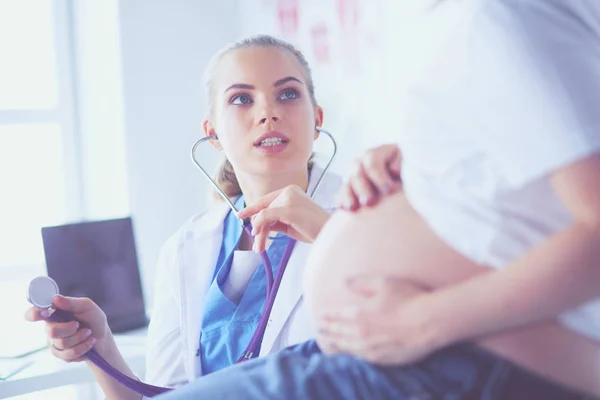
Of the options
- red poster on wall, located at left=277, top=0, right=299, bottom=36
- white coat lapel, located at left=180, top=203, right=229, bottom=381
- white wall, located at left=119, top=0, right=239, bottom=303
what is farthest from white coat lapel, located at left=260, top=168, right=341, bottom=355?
white wall, located at left=119, top=0, right=239, bottom=303

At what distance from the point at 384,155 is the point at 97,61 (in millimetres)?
1720

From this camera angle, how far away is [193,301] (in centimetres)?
128

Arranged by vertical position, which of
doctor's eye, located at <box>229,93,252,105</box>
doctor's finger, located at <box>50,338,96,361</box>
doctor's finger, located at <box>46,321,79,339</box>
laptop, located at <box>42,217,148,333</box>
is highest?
doctor's eye, located at <box>229,93,252,105</box>

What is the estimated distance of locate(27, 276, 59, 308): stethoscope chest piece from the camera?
103 centimetres

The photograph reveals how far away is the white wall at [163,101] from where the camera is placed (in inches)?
84.8

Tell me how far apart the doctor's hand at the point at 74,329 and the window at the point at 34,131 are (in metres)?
1.32

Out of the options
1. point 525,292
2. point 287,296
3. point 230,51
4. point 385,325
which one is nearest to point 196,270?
point 287,296

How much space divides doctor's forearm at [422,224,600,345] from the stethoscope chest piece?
70cm

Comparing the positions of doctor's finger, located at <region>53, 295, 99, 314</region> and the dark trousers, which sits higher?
the dark trousers

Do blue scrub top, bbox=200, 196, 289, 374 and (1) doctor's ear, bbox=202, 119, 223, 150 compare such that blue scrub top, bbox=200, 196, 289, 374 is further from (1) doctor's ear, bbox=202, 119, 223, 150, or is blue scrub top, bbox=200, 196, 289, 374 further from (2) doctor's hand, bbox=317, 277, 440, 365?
(2) doctor's hand, bbox=317, 277, 440, 365

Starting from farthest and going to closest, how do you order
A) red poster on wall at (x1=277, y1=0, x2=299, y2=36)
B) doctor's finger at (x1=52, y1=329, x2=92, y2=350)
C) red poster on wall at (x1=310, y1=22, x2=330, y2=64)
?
red poster on wall at (x1=277, y1=0, x2=299, y2=36), red poster on wall at (x1=310, y1=22, x2=330, y2=64), doctor's finger at (x1=52, y1=329, x2=92, y2=350)

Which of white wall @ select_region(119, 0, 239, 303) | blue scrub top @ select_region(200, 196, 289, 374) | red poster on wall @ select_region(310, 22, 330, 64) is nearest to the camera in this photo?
blue scrub top @ select_region(200, 196, 289, 374)

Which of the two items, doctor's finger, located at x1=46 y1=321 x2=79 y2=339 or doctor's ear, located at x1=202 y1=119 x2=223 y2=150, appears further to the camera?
doctor's ear, located at x1=202 y1=119 x2=223 y2=150

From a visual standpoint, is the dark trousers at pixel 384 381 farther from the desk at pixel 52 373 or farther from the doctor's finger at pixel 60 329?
the desk at pixel 52 373
